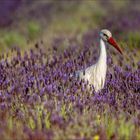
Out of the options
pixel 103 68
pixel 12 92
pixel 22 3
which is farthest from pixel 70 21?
pixel 12 92

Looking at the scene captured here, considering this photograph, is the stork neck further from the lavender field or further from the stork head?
the lavender field

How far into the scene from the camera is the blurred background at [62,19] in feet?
43.4

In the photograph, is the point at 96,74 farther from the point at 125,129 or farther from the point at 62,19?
the point at 62,19

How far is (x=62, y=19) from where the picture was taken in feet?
59.8

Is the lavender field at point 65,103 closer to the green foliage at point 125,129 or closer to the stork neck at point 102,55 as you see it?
the green foliage at point 125,129

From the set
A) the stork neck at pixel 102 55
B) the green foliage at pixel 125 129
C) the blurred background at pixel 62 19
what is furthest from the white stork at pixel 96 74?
the blurred background at pixel 62 19

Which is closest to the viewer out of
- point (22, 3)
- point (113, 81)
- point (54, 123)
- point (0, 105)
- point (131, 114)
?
point (54, 123)

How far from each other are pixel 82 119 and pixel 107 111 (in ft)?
2.37

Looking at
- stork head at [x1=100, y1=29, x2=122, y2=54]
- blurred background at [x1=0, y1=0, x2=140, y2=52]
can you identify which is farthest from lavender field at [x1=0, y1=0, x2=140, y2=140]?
blurred background at [x1=0, y1=0, x2=140, y2=52]

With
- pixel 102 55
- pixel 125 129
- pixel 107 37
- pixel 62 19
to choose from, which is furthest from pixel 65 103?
pixel 62 19

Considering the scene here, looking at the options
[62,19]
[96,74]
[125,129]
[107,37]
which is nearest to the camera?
[125,129]

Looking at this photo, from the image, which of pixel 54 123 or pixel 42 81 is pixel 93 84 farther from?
pixel 54 123

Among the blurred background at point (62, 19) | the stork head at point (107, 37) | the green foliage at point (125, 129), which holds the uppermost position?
the stork head at point (107, 37)

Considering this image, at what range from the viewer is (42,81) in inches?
211
